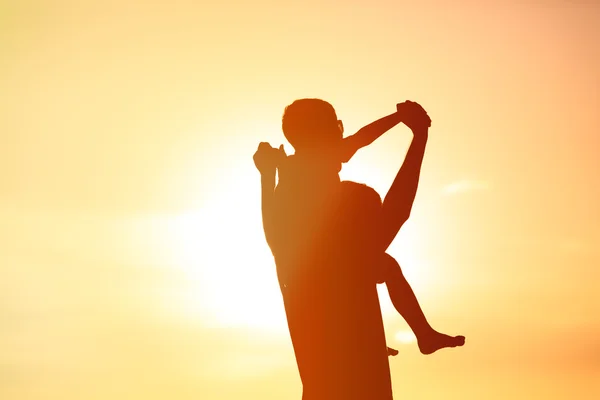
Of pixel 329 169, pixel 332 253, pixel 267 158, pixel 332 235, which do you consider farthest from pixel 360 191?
pixel 267 158

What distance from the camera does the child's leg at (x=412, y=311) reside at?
717 centimetres

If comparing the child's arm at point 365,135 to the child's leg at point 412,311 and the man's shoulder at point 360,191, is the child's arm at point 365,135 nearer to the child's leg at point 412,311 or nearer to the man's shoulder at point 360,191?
the man's shoulder at point 360,191

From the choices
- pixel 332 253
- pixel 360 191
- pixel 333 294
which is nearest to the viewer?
pixel 333 294

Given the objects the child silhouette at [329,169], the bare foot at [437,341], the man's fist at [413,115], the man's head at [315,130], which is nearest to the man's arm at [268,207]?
the child silhouette at [329,169]

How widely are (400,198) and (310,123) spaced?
3.37 feet

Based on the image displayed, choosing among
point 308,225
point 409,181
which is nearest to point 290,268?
point 308,225

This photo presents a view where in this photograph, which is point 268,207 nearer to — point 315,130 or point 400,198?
point 315,130

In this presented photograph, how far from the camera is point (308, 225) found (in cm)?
726

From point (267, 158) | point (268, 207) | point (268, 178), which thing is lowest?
point (268, 207)

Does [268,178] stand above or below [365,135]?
below

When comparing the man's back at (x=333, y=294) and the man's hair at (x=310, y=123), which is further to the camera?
the man's hair at (x=310, y=123)

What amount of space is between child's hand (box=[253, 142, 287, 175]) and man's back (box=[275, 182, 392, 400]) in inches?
10.8

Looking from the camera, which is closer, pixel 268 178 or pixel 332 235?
pixel 332 235

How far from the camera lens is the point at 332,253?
7.14 m
